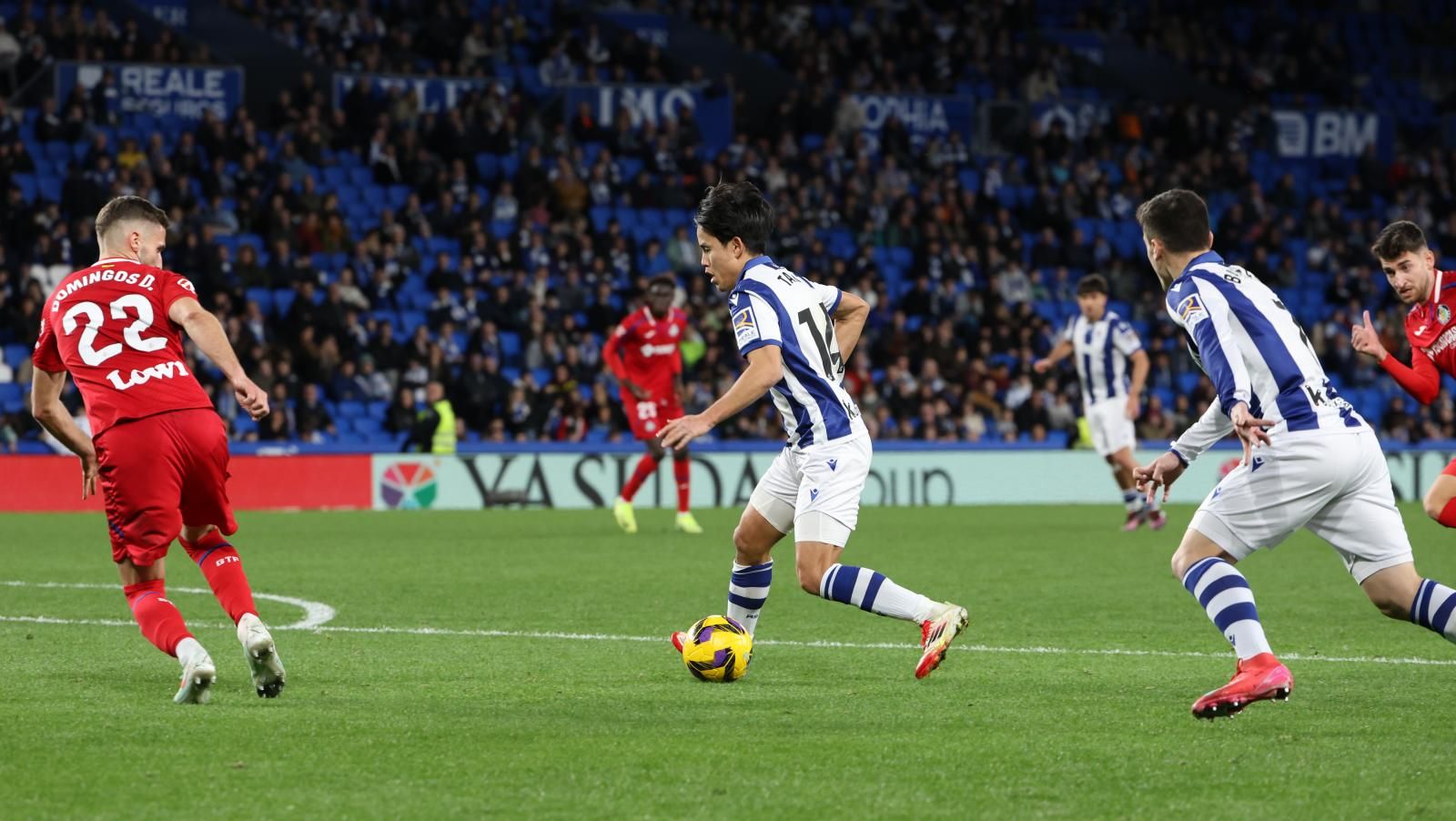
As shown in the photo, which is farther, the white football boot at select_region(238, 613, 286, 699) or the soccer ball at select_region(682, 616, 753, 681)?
the soccer ball at select_region(682, 616, 753, 681)

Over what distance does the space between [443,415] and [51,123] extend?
790 cm

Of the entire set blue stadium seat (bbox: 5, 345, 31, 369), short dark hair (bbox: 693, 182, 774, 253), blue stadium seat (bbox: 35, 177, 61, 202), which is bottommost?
blue stadium seat (bbox: 5, 345, 31, 369)

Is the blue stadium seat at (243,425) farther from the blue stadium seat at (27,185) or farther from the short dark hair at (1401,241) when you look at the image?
the short dark hair at (1401,241)

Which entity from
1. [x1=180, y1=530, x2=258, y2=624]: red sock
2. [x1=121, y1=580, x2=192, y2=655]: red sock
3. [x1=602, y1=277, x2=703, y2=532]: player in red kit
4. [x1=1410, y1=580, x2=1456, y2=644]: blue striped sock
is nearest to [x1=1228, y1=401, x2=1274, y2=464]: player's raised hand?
[x1=1410, y1=580, x2=1456, y2=644]: blue striped sock

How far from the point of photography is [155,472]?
22.9 ft

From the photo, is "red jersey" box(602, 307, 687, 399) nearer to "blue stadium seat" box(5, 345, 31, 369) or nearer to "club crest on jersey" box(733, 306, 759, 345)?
"blue stadium seat" box(5, 345, 31, 369)

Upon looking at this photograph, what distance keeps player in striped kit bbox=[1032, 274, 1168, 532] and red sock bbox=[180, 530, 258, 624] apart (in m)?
11.9

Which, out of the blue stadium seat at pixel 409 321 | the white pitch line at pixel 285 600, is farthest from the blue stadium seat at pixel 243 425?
the white pitch line at pixel 285 600

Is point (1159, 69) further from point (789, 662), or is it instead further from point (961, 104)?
point (789, 662)

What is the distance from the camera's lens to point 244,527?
60.7ft

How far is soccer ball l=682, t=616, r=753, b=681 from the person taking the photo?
771 centimetres

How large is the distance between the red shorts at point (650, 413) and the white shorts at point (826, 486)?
1025 cm

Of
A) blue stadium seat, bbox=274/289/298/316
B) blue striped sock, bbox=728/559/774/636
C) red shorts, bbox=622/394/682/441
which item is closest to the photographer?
blue striped sock, bbox=728/559/774/636

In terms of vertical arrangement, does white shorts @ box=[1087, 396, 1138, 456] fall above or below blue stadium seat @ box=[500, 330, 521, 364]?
above
